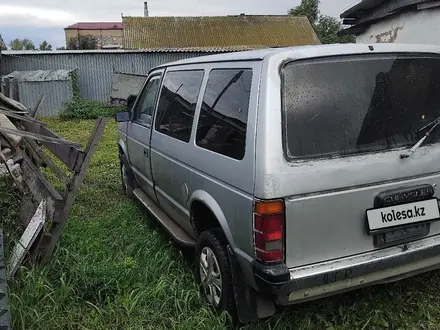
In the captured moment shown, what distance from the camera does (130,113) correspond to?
4902mm

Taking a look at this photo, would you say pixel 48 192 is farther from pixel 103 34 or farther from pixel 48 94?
pixel 103 34

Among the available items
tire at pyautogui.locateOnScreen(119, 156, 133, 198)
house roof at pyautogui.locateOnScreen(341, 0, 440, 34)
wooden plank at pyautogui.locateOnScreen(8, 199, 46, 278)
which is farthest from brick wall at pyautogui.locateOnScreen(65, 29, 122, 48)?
wooden plank at pyautogui.locateOnScreen(8, 199, 46, 278)

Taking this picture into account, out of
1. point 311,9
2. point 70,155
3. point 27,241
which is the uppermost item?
point 311,9

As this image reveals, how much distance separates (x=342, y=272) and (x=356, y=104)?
0.99m

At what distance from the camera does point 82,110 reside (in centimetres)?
1456

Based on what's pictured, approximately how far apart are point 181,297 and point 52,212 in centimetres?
124

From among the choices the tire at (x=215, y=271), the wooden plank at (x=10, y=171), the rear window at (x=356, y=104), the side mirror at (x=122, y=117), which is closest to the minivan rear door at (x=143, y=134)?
the side mirror at (x=122, y=117)

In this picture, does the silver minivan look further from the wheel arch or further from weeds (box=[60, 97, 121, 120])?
weeds (box=[60, 97, 121, 120])

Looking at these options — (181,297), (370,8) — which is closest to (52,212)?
(181,297)

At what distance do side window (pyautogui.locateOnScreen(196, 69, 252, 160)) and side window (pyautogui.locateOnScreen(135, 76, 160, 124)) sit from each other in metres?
1.30

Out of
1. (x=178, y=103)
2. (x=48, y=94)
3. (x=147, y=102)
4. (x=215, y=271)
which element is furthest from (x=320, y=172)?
(x=48, y=94)

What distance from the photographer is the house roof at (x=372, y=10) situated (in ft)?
22.5

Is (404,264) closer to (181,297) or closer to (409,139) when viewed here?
(409,139)

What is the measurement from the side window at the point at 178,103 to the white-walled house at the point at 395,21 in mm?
4907
